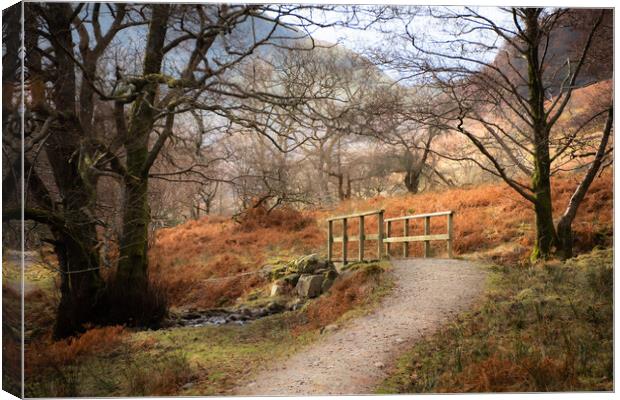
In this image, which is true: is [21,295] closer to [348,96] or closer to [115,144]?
[115,144]

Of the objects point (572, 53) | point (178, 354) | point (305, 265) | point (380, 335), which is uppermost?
point (572, 53)

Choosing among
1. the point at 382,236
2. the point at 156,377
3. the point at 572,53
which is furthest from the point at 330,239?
the point at 572,53

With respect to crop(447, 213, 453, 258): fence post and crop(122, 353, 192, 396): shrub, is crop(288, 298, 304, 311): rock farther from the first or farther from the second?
crop(447, 213, 453, 258): fence post

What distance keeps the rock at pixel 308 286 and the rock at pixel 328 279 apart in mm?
34

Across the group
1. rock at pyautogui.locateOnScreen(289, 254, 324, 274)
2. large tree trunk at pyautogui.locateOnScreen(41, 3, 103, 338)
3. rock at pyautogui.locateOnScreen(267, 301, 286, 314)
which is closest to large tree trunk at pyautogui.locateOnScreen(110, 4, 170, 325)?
large tree trunk at pyautogui.locateOnScreen(41, 3, 103, 338)

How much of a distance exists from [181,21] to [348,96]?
1497 mm

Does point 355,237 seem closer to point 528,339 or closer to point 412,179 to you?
point 412,179

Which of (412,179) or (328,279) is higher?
(412,179)

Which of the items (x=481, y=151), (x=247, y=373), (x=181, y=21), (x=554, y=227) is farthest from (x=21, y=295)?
(x=554, y=227)

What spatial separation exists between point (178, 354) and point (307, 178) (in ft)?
5.80

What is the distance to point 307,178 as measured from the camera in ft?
18.4

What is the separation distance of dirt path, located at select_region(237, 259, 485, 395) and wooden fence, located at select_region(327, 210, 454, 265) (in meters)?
0.17

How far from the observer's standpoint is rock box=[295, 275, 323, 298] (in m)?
5.40

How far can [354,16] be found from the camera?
537 cm
